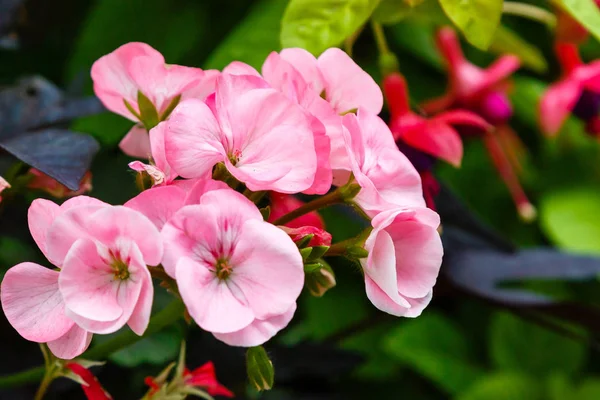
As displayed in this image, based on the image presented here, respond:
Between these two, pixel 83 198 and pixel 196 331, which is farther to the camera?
pixel 196 331

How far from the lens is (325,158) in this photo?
0.28 metres

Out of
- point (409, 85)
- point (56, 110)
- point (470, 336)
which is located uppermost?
point (56, 110)

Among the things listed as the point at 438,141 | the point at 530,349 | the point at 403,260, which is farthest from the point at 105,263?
the point at 530,349

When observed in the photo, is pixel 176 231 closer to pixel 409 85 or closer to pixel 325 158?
pixel 325 158

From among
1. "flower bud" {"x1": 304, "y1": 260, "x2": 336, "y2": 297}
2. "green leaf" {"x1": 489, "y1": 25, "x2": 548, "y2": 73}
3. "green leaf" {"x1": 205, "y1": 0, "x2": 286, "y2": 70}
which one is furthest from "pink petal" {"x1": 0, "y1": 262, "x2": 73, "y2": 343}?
"green leaf" {"x1": 489, "y1": 25, "x2": 548, "y2": 73}

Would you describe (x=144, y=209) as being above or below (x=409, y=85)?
above

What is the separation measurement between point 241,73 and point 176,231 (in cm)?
9

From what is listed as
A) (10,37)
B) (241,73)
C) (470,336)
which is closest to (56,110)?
(10,37)

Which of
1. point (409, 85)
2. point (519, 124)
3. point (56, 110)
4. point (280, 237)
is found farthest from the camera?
point (519, 124)

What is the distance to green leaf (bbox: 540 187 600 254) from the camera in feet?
2.33

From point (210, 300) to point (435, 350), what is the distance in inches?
22.0

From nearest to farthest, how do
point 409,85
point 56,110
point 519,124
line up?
1. point 56,110
2. point 409,85
3. point 519,124

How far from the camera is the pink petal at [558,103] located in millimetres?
564

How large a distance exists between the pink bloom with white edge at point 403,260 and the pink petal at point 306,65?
8 centimetres
